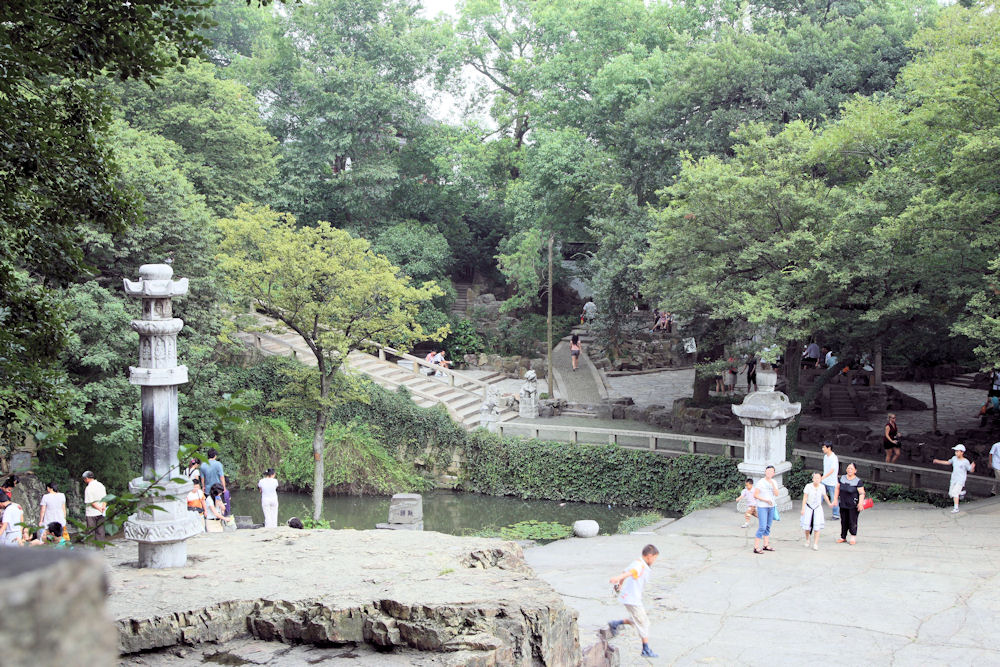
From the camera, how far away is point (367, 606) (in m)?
7.48

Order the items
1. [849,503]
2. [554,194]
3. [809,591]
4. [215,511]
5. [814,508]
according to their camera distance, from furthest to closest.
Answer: [554,194], [215,511], [849,503], [814,508], [809,591]

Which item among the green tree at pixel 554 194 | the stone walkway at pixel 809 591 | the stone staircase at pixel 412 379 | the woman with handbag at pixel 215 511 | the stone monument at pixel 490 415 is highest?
the green tree at pixel 554 194

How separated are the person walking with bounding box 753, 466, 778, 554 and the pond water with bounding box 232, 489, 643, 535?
7.05m

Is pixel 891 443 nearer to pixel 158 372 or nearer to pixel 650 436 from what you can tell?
pixel 650 436

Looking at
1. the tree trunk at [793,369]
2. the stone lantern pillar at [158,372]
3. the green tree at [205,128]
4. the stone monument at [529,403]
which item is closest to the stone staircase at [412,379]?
the stone monument at [529,403]

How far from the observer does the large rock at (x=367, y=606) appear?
7207 mm

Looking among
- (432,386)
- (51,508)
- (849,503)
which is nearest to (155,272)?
(51,508)

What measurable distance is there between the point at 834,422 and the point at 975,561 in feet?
46.2

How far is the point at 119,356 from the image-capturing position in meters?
20.2

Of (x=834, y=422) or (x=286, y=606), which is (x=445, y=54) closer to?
(x=834, y=422)

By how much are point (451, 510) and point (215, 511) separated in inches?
358

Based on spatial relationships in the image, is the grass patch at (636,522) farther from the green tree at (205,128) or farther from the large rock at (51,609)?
the large rock at (51,609)

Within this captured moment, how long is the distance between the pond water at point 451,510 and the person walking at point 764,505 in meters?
7.05

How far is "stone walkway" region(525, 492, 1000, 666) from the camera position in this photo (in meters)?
9.49
